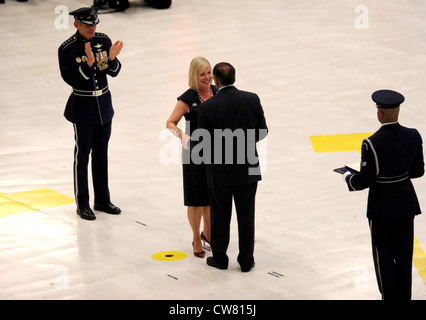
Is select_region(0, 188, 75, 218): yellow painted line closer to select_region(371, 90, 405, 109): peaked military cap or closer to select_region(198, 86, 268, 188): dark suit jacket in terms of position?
select_region(198, 86, 268, 188): dark suit jacket

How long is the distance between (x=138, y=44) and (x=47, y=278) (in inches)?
302

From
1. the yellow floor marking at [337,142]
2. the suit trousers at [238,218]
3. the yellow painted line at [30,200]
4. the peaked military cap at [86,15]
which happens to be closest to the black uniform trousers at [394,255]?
the suit trousers at [238,218]

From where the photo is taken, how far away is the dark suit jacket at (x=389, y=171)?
5.96m

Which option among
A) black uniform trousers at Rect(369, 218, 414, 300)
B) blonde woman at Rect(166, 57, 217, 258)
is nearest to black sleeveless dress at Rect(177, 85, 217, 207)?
blonde woman at Rect(166, 57, 217, 258)

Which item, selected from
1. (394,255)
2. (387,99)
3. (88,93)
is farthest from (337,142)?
(387,99)

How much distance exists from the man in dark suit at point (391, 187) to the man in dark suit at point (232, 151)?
0.95 metres

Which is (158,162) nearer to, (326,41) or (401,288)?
(401,288)

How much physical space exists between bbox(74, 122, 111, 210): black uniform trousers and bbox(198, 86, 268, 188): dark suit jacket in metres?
1.78

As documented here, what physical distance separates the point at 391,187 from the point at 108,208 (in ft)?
10.8

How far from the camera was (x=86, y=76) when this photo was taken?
8.02 metres

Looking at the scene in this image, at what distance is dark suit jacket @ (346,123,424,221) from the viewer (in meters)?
5.96

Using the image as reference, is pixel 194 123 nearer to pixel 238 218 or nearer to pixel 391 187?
pixel 238 218

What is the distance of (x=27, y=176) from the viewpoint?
9.36 m

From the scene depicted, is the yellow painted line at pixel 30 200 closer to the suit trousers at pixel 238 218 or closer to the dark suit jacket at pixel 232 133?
the suit trousers at pixel 238 218
